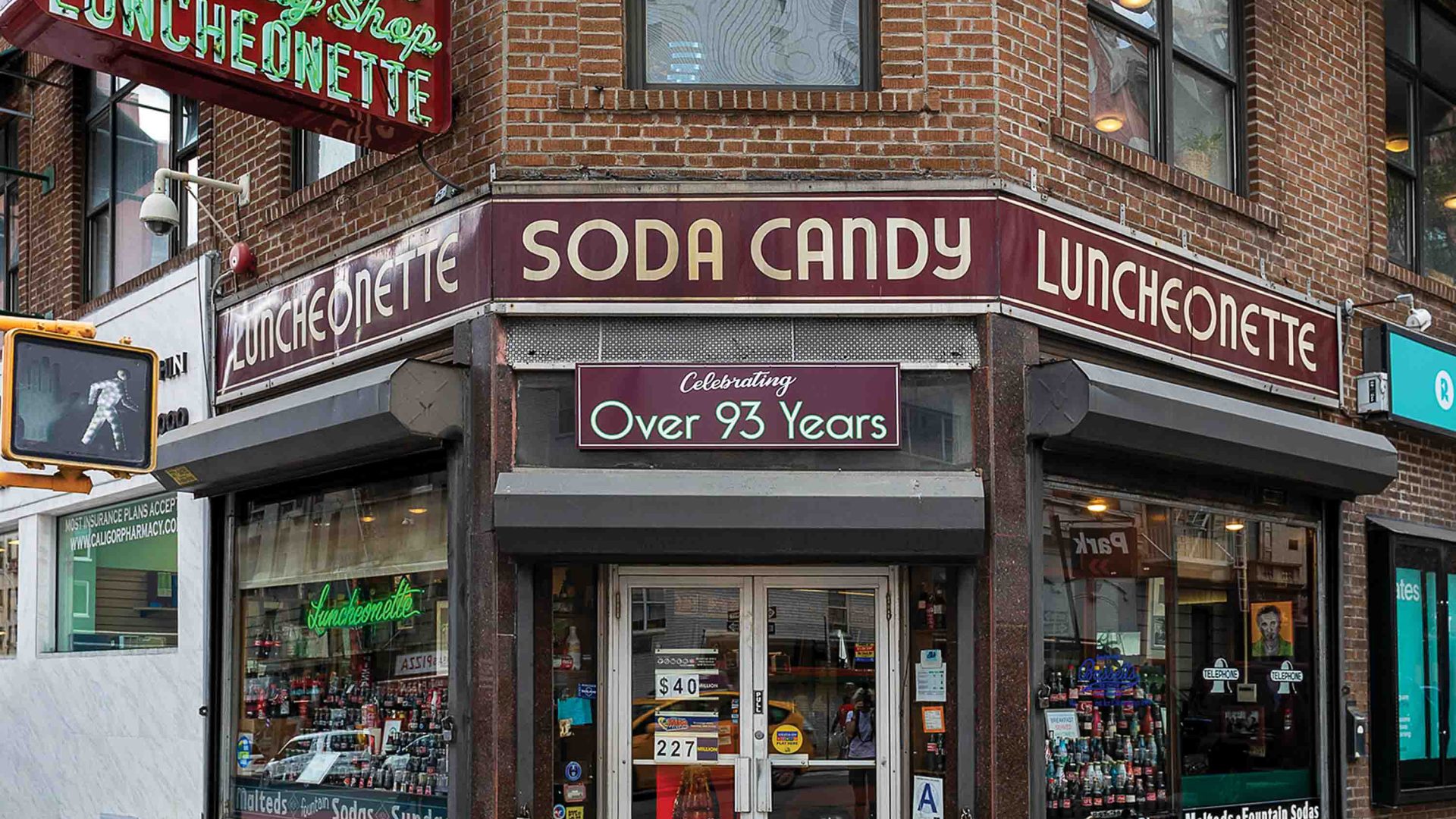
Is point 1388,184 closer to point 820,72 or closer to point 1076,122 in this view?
point 1076,122

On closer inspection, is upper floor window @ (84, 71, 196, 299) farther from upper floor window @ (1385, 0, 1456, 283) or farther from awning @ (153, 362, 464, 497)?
upper floor window @ (1385, 0, 1456, 283)

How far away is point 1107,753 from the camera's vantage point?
9.59m

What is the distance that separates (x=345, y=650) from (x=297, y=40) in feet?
13.2

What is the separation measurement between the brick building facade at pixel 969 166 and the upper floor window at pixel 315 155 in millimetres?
68

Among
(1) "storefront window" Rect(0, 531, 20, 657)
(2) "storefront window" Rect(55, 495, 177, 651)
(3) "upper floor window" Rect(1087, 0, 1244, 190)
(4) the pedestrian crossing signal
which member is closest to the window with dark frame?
(1) "storefront window" Rect(0, 531, 20, 657)

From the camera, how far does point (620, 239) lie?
344 inches

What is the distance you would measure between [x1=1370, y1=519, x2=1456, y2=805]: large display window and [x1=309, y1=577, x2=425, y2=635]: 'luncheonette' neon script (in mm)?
6890

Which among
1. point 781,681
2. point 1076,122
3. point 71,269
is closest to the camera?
point 781,681

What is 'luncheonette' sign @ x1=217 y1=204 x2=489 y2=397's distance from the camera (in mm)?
8930

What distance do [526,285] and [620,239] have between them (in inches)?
23.0

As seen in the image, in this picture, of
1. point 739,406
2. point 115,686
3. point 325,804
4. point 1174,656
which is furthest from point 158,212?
point 1174,656

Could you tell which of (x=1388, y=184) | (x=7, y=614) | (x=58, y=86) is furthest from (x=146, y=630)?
(x=1388, y=184)

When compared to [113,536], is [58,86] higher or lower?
higher

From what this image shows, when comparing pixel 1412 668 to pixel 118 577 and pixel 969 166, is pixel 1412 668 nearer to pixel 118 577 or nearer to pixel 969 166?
pixel 969 166
